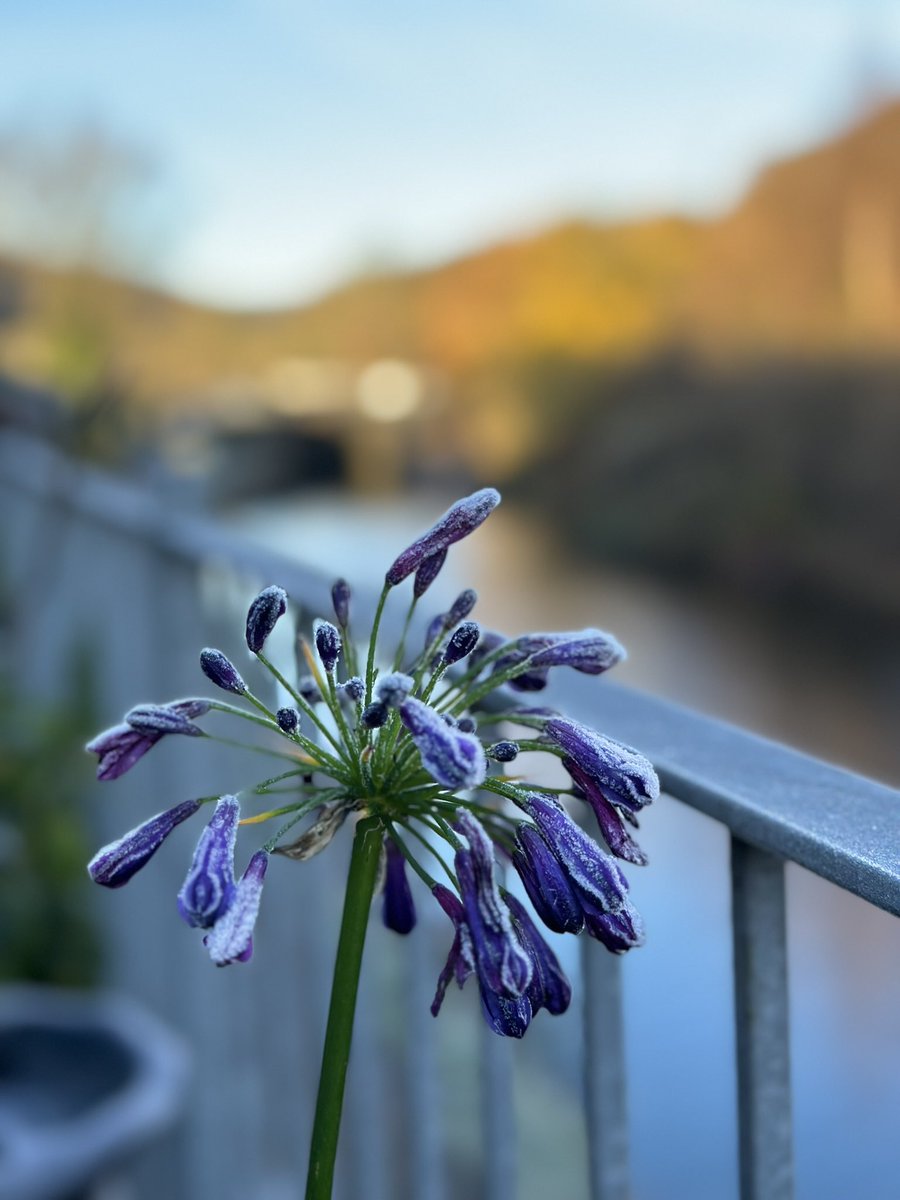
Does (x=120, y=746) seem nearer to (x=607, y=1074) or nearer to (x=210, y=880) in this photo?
(x=210, y=880)

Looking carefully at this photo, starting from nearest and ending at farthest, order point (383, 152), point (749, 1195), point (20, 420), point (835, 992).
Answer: point (749, 1195), point (20, 420), point (835, 992), point (383, 152)

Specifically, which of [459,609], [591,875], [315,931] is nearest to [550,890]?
[591,875]

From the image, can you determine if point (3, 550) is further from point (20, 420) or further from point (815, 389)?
point (815, 389)

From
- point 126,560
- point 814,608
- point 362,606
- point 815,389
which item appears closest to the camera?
point 362,606

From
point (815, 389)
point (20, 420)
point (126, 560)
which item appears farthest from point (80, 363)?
point (815, 389)

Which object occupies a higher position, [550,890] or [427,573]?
[427,573]

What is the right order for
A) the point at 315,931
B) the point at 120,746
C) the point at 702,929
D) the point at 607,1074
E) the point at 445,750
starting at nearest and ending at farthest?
1. the point at 445,750
2. the point at 120,746
3. the point at 607,1074
4. the point at 315,931
5. the point at 702,929

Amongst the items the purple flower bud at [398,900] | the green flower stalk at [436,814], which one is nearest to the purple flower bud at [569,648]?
the green flower stalk at [436,814]
